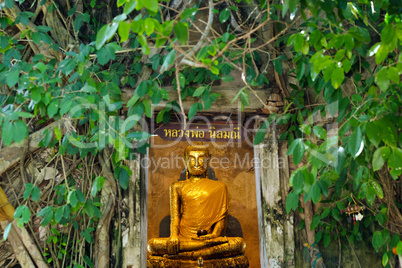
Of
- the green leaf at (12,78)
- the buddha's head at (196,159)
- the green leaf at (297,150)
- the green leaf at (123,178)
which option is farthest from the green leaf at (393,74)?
the buddha's head at (196,159)

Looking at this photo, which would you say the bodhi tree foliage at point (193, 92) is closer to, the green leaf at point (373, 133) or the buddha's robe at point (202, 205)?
the green leaf at point (373, 133)

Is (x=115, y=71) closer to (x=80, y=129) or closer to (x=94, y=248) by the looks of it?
(x=80, y=129)

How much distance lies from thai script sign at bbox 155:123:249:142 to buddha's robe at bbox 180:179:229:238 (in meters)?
0.48

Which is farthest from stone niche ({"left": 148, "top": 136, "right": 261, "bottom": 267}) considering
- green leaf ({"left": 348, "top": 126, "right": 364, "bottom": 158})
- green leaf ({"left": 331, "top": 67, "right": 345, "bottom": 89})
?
green leaf ({"left": 348, "top": 126, "right": 364, "bottom": 158})

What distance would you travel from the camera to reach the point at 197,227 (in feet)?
15.5

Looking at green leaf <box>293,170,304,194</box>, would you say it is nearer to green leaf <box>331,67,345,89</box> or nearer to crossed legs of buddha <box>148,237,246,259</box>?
green leaf <box>331,67,345,89</box>

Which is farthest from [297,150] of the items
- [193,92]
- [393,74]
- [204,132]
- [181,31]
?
[204,132]

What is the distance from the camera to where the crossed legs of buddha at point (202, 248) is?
4242 millimetres

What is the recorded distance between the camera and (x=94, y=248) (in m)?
3.54

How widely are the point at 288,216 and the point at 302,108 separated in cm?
88

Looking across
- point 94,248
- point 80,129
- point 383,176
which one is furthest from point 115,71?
point 383,176

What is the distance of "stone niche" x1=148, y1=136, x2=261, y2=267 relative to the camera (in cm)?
534

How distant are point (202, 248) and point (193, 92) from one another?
5.00ft

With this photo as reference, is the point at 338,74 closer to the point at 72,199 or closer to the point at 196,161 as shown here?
the point at 72,199
